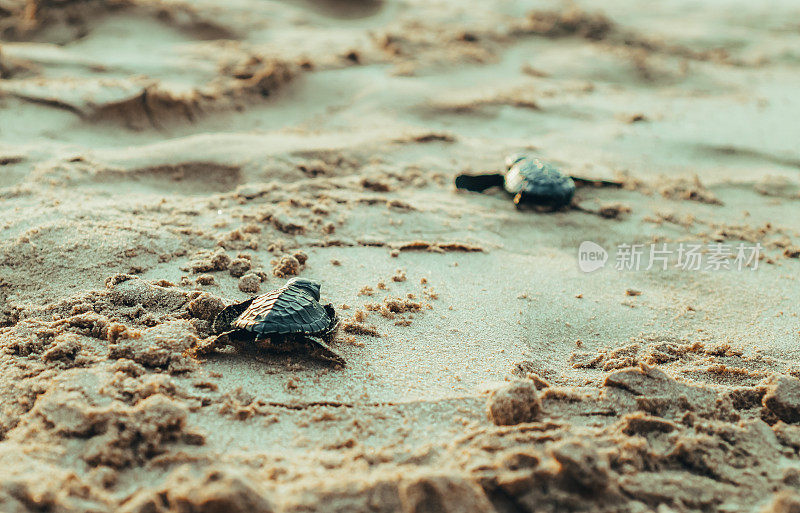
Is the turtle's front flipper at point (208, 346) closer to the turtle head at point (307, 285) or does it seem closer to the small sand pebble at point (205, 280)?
the turtle head at point (307, 285)

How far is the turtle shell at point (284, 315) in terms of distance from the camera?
2273mm

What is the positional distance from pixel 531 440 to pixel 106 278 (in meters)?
2.00

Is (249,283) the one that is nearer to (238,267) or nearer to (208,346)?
(238,267)

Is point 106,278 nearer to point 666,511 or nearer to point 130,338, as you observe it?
point 130,338

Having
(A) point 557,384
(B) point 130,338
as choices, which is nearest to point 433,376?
(A) point 557,384

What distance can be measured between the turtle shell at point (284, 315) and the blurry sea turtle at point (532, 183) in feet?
5.94

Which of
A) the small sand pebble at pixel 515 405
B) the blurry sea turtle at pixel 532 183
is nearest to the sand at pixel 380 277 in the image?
the small sand pebble at pixel 515 405

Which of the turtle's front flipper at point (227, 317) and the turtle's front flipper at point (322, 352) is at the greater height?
the turtle's front flipper at point (227, 317)

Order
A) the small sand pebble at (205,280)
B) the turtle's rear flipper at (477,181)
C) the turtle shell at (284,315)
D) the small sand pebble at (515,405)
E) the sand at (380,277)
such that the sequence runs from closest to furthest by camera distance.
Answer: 1. the sand at (380,277)
2. the small sand pebble at (515,405)
3. the turtle shell at (284,315)
4. the small sand pebble at (205,280)
5. the turtle's rear flipper at (477,181)

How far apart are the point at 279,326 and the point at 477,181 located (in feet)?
7.07

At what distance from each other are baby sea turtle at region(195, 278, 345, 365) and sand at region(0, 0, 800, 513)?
0.23 ft

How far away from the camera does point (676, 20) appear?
326 inches

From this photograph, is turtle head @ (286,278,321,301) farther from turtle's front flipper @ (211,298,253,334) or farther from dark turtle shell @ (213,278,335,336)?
turtle's front flipper @ (211,298,253,334)

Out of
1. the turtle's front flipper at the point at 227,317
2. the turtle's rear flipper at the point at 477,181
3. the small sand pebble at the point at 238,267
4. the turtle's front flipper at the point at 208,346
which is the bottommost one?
the turtle's front flipper at the point at 208,346
